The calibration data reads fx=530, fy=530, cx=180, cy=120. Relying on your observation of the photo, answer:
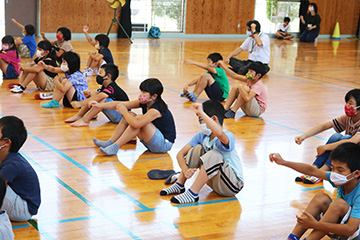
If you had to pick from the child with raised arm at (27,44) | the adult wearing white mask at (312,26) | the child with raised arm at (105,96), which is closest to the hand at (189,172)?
the child with raised arm at (105,96)

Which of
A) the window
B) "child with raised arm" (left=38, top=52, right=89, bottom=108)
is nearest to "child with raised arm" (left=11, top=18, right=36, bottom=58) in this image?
"child with raised arm" (left=38, top=52, right=89, bottom=108)

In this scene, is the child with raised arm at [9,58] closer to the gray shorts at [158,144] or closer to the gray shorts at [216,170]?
the gray shorts at [158,144]

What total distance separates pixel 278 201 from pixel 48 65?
4.36 m

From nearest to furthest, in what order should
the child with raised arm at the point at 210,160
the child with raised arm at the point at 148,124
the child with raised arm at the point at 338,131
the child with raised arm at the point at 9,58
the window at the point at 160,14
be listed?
the child with raised arm at the point at 210,160, the child with raised arm at the point at 338,131, the child with raised arm at the point at 148,124, the child with raised arm at the point at 9,58, the window at the point at 160,14

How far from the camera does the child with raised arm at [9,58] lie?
8281 millimetres

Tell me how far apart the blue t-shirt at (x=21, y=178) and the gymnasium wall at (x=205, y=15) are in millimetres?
12296

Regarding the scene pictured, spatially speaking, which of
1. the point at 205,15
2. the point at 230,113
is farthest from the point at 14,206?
the point at 205,15

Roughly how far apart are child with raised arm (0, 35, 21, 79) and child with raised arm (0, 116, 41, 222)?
5.29 metres

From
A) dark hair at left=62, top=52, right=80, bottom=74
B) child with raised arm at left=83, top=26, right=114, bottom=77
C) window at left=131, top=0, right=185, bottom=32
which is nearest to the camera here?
dark hair at left=62, top=52, right=80, bottom=74

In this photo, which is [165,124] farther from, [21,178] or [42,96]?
[42,96]

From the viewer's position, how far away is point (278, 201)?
408 cm

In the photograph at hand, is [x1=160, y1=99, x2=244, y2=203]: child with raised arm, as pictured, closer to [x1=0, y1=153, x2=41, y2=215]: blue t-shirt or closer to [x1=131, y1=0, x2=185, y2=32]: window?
[x1=0, y1=153, x2=41, y2=215]: blue t-shirt

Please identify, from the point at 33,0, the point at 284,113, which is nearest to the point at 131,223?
the point at 284,113

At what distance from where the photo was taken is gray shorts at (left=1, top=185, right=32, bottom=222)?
333 cm
